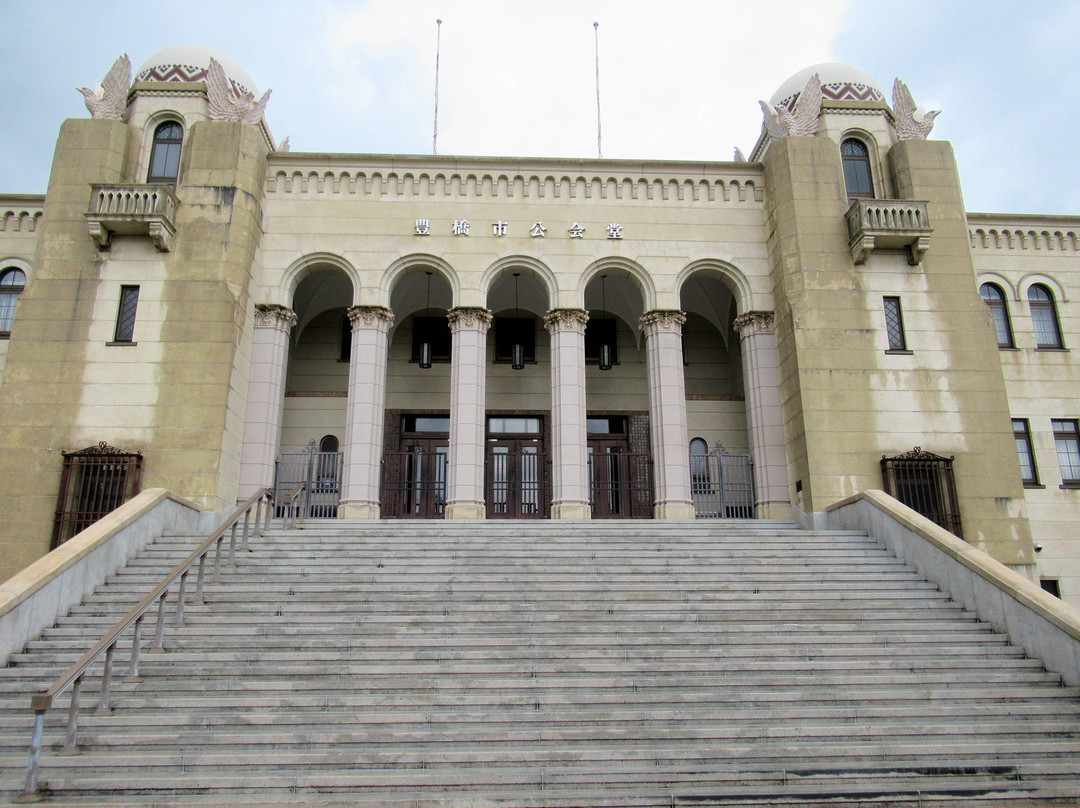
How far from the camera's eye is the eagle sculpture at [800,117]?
19.2 m

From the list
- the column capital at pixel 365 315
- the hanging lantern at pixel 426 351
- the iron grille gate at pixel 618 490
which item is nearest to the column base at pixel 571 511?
the iron grille gate at pixel 618 490

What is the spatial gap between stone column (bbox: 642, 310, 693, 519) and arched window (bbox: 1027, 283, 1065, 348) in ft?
36.1

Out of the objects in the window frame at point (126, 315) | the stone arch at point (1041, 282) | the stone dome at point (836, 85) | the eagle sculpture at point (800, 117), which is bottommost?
the window frame at point (126, 315)

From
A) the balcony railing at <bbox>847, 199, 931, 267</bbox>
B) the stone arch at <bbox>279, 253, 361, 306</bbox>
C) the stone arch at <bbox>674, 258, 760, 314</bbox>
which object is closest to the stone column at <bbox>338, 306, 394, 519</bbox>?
the stone arch at <bbox>279, 253, 361, 306</bbox>

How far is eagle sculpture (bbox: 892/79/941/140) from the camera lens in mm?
19266

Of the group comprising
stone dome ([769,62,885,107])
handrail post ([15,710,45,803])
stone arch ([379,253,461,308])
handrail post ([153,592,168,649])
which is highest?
stone dome ([769,62,885,107])

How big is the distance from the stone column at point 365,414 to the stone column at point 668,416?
659 centimetres

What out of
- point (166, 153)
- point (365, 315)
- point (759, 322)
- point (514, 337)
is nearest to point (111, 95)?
point (166, 153)

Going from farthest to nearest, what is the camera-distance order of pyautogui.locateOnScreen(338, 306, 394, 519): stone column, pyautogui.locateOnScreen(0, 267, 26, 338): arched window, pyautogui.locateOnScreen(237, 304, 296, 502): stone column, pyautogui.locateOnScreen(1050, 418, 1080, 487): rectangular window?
pyautogui.locateOnScreen(0, 267, 26, 338): arched window → pyautogui.locateOnScreen(1050, 418, 1080, 487): rectangular window → pyautogui.locateOnScreen(338, 306, 394, 519): stone column → pyautogui.locateOnScreen(237, 304, 296, 502): stone column

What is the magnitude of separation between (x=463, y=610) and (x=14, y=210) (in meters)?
19.4

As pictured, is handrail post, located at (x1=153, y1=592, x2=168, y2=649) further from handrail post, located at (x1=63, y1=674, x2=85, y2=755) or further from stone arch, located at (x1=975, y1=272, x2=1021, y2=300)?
stone arch, located at (x1=975, y1=272, x2=1021, y2=300)

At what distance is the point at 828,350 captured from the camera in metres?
17.2

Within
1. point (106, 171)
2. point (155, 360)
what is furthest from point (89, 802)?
point (106, 171)

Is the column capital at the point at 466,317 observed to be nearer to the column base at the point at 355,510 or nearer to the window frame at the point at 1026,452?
the column base at the point at 355,510
